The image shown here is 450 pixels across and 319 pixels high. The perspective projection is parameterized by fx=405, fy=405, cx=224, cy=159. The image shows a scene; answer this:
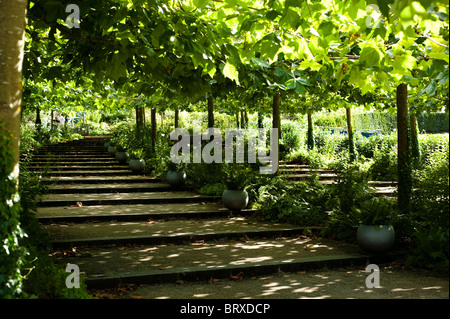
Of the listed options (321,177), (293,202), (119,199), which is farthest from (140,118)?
(293,202)

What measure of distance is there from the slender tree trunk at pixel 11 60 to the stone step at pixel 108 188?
26.6 feet

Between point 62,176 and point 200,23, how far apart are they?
1065 centimetres

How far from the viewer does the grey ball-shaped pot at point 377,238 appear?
622 cm

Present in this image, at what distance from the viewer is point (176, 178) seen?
41.1 ft

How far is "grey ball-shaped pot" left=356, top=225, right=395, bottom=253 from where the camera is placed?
6221 mm

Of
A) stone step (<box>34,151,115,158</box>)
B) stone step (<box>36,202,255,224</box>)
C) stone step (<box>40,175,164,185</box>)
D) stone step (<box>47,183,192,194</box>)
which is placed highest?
stone step (<box>34,151,115,158</box>)

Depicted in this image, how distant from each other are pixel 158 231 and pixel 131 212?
1792 millimetres

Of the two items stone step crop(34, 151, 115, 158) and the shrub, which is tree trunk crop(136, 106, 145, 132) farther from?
the shrub

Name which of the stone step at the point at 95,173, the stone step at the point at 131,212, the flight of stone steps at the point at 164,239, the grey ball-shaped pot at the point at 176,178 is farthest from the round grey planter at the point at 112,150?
the stone step at the point at 131,212

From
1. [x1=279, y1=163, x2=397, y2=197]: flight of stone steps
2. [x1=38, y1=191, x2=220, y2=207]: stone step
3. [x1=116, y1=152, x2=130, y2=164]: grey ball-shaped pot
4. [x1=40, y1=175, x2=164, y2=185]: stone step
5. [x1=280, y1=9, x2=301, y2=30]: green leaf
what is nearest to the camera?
[x1=280, y1=9, x2=301, y2=30]: green leaf

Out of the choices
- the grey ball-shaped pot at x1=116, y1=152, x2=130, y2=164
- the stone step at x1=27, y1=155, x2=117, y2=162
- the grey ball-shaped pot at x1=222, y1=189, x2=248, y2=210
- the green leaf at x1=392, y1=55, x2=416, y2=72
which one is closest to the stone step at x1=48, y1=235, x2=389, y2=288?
the grey ball-shaped pot at x1=222, y1=189, x2=248, y2=210

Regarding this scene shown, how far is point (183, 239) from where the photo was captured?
23.9ft

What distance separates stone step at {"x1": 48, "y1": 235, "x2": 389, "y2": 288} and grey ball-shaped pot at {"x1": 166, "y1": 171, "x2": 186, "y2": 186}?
532 centimetres
